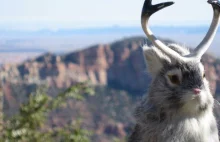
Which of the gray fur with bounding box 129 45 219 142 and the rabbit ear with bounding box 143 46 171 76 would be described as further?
the rabbit ear with bounding box 143 46 171 76

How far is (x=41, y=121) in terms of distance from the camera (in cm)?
1218

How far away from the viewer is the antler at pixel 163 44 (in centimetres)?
572

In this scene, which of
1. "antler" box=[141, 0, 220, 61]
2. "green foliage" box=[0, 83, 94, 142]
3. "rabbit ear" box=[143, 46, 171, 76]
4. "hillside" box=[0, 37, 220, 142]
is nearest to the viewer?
"antler" box=[141, 0, 220, 61]

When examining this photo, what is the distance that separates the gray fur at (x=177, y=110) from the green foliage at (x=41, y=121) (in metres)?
5.61

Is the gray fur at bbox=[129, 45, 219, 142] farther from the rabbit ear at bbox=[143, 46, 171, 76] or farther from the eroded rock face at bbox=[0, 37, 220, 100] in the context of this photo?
the eroded rock face at bbox=[0, 37, 220, 100]

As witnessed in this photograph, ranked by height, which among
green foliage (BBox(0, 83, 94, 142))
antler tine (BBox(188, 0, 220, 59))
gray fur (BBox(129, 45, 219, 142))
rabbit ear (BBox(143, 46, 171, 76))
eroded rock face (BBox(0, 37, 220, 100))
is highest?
antler tine (BBox(188, 0, 220, 59))

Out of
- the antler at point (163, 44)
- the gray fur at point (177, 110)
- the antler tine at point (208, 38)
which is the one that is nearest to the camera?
the antler at point (163, 44)

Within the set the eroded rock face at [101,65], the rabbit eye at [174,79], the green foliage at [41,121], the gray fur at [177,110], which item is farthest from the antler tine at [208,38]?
the eroded rock face at [101,65]

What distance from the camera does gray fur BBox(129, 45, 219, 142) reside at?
5.83 m

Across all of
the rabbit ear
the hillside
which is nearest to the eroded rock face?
the hillside

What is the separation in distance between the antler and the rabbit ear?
0.22m

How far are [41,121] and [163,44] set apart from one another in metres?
6.77

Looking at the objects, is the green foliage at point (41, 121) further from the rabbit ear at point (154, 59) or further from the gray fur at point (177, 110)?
the gray fur at point (177, 110)

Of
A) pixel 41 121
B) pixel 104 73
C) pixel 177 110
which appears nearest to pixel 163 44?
pixel 177 110
